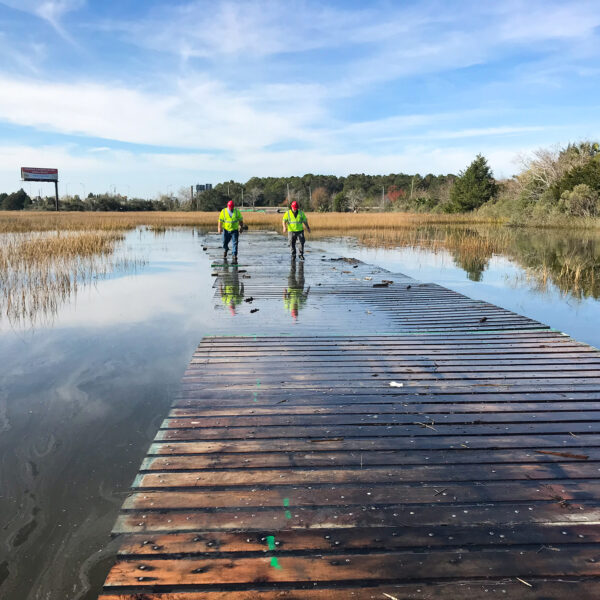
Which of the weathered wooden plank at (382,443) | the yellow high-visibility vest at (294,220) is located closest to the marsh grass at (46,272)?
the yellow high-visibility vest at (294,220)

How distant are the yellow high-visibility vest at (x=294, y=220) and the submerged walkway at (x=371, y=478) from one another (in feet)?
26.1

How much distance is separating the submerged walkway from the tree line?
95.8ft

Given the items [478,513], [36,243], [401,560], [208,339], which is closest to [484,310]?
[208,339]

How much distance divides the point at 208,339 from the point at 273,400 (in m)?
2.16

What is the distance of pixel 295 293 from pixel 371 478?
6.47 meters

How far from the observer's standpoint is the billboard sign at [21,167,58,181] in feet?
213

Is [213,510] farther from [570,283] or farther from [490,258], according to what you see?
[490,258]

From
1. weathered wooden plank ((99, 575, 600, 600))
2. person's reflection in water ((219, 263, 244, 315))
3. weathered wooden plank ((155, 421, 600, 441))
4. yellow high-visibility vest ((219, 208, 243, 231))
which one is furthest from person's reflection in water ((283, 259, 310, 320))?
weathered wooden plank ((99, 575, 600, 600))

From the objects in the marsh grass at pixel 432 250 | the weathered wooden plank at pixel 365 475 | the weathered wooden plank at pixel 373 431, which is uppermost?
the marsh grass at pixel 432 250

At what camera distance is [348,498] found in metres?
2.63

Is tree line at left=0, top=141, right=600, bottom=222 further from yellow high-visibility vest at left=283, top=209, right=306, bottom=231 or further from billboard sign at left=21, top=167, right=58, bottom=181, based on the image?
yellow high-visibility vest at left=283, top=209, right=306, bottom=231

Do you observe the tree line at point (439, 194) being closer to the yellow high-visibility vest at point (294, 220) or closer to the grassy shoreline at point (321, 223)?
the grassy shoreline at point (321, 223)

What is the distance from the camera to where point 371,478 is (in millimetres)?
2820

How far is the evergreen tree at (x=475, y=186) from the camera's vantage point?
1729 inches
